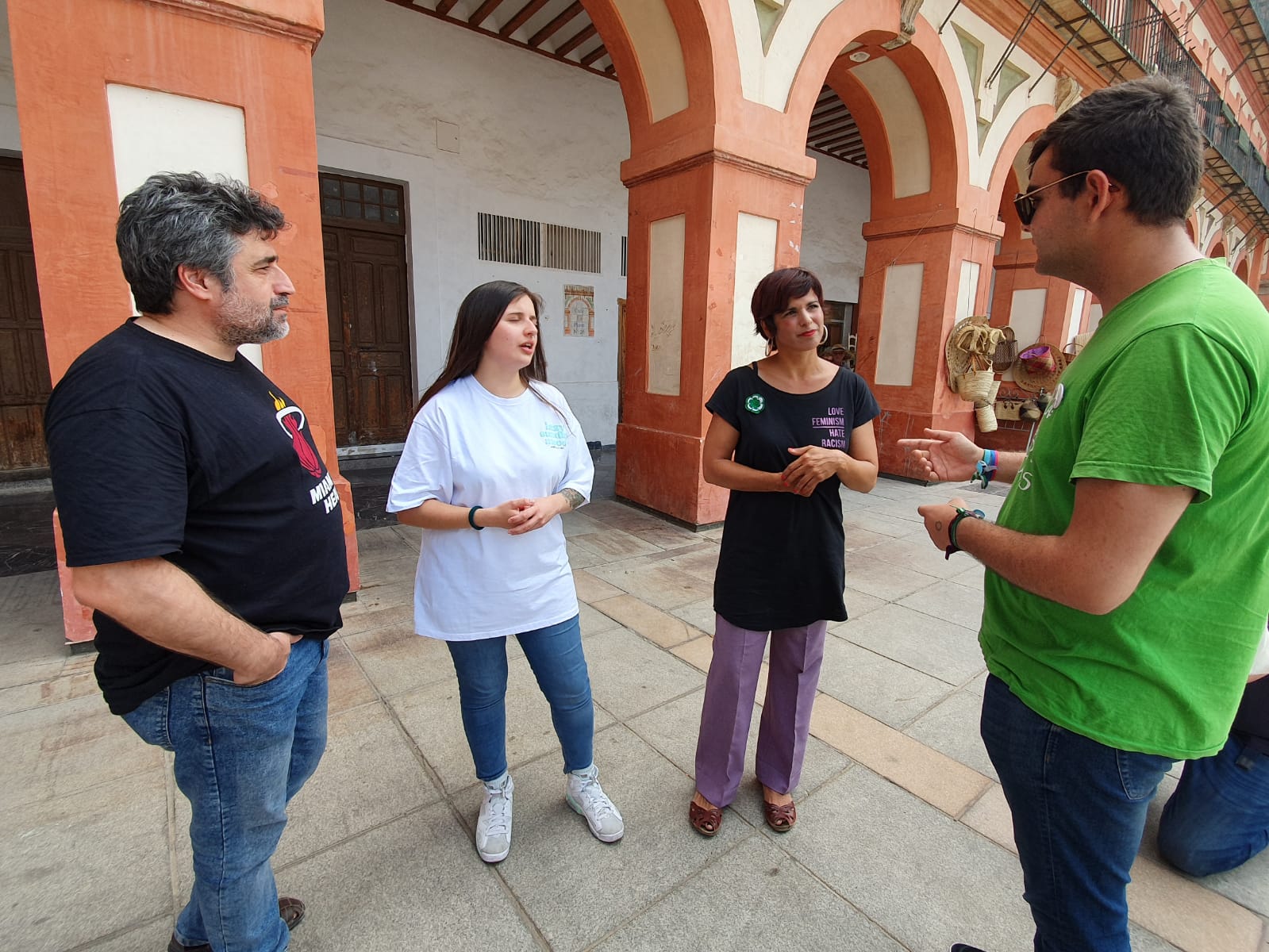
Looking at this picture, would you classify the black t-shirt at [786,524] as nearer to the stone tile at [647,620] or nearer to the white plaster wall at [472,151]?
the stone tile at [647,620]

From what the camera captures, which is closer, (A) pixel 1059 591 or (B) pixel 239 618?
(A) pixel 1059 591

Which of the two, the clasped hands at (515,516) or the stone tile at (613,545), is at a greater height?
the clasped hands at (515,516)

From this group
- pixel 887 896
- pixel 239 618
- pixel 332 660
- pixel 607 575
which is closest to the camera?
pixel 239 618

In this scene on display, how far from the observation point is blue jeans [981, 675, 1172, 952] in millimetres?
1119

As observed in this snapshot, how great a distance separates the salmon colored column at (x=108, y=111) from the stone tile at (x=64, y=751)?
609mm

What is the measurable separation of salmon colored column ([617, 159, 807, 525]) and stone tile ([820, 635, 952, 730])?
8.08 feet

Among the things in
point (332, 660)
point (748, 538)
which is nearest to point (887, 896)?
point (748, 538)

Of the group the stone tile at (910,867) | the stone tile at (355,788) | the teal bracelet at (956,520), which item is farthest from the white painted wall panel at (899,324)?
the stone tile at (355,788)

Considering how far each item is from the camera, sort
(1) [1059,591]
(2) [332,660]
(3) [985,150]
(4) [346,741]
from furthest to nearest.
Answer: (3) [985,150], (2) [332,660], (4) [346,741], (1) [1059,591]

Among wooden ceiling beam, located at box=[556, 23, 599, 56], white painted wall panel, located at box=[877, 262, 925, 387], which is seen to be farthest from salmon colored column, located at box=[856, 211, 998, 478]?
wooden ceiling beam, located at box=[556, 23, 599, 56]

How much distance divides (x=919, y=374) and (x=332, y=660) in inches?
291

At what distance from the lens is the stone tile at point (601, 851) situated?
1805mm

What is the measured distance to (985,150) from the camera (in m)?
7.86

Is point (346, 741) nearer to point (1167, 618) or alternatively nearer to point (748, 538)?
point (748, 538)
